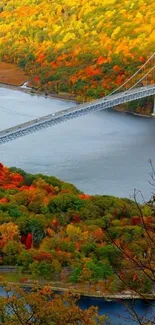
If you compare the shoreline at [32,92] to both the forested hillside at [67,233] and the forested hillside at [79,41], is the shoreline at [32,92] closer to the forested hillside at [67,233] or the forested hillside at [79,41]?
the forested hillside at [79,41]

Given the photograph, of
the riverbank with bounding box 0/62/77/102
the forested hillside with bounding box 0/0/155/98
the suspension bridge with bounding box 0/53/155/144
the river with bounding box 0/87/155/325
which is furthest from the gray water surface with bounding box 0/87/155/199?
the forested hillside with bounding box 0/0/155/98

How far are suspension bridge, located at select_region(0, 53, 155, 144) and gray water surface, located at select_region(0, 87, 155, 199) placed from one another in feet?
1.09

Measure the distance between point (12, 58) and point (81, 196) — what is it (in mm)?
14359

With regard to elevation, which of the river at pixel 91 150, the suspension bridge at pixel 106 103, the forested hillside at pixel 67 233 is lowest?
the river at pixel 91 150

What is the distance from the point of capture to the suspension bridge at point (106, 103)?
472 inches

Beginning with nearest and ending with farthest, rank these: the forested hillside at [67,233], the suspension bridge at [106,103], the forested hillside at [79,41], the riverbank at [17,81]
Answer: the forested hillside at [67,233] → the suspension bridge at [106,103] → the riverbank at [17,81] → the forested hillside at [79,41]

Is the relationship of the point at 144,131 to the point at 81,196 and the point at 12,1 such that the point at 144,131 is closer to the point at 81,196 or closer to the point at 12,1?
the point at 81,196

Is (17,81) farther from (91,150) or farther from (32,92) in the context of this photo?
(91,150)

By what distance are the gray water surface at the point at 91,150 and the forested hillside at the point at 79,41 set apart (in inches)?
106

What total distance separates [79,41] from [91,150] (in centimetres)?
969

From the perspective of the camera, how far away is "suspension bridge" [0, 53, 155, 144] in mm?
11977

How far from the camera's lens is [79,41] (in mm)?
21406

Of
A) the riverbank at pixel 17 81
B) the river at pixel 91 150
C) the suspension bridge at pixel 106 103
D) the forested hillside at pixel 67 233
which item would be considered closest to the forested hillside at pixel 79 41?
the riverbank at pixel 17 81

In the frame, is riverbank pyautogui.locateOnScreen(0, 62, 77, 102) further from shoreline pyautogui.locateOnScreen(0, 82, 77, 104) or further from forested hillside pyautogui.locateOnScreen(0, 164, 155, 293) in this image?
forested hillside pyautogui.locateOnScreen(0, 164, 155, 293)
